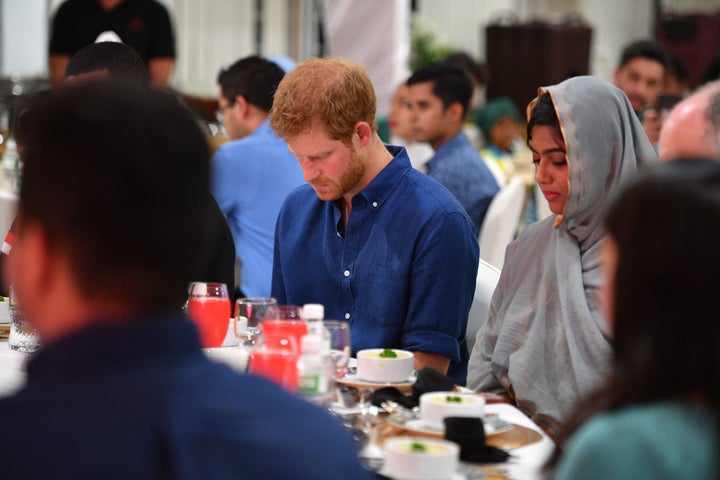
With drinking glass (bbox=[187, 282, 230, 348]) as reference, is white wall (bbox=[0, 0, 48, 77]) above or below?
above

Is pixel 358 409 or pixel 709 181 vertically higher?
pixel 709 181

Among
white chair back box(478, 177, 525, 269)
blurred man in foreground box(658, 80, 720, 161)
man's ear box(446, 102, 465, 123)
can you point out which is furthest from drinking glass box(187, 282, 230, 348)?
man's ear box(446, 102, 465, 123)

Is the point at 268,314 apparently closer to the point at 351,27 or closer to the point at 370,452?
the point at 370,452

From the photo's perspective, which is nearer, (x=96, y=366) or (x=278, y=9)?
(x=96, y=366)

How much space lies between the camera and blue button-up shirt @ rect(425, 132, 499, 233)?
5.08 meters

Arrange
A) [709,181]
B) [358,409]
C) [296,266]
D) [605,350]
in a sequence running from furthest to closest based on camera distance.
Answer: [296,266] → [605,350] → [358,409] → [709,181]

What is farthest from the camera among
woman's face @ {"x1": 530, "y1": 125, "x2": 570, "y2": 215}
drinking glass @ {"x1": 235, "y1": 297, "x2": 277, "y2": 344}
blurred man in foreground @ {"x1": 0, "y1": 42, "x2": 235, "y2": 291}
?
blurred man in foreground @ {"x1": 0, "y1": 42, "x2": 235, "y2": 291}

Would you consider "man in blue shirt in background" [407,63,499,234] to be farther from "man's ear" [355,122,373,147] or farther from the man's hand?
the man's hand

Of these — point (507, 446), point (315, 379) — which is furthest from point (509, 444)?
point (315, 379)

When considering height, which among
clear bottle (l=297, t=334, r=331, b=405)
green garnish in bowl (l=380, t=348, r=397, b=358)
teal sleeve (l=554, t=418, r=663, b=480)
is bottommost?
green garnish in bowl (l=380, t=348, r=397, b=358)

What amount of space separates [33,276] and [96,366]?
117 mm

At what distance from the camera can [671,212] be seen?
42.6 inches

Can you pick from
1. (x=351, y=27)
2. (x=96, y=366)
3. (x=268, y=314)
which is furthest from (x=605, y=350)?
(x=351, y=27)

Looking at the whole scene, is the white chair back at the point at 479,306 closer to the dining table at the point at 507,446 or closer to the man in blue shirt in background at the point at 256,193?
the dining table at the point at 507,446
